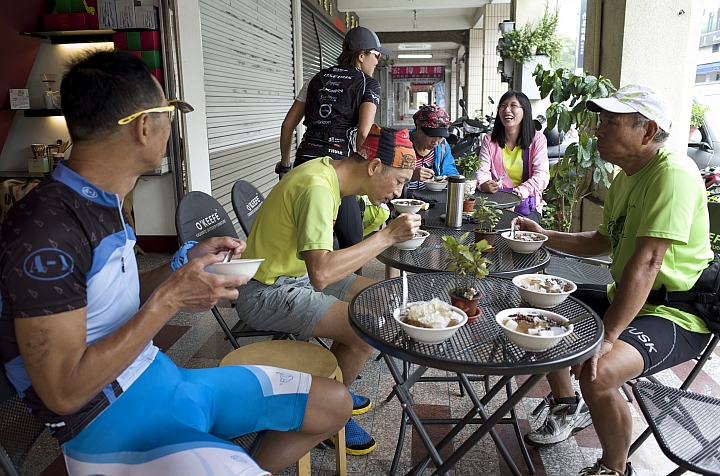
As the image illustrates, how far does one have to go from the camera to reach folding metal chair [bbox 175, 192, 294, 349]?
2314 millimetres

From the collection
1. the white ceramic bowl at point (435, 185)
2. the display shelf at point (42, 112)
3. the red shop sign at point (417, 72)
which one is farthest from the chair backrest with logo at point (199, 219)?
the red shop sign at point (417, 72)

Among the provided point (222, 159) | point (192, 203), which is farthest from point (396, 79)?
point (192, 203)

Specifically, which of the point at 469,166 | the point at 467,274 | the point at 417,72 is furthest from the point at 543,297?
the point at 417,72

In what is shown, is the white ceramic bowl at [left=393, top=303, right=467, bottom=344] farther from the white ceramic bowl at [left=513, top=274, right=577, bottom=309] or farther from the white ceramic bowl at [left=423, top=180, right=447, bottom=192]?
the white ceramic bowl at [left=423, top=180, right=447, bottom=192]

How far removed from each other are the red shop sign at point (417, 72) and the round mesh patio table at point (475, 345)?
3258 cm

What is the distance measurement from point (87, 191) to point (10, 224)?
0.17 m

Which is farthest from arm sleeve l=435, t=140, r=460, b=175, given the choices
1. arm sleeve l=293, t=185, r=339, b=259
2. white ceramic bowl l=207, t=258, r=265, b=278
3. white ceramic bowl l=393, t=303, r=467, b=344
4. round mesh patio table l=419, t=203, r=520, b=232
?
white ceramic bowl l=207, t=258, r=265, b=278

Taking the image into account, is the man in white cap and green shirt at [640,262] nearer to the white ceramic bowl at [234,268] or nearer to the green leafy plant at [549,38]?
the white ceramic bowl at [234,268]

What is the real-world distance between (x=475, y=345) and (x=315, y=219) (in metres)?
0.72

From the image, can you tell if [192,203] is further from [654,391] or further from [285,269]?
[654,391]

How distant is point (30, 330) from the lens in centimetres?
104

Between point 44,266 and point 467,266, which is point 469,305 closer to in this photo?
point 467,266

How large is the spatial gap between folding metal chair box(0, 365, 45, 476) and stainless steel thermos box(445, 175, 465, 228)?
2.07 metres

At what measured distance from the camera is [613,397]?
1781 mm
